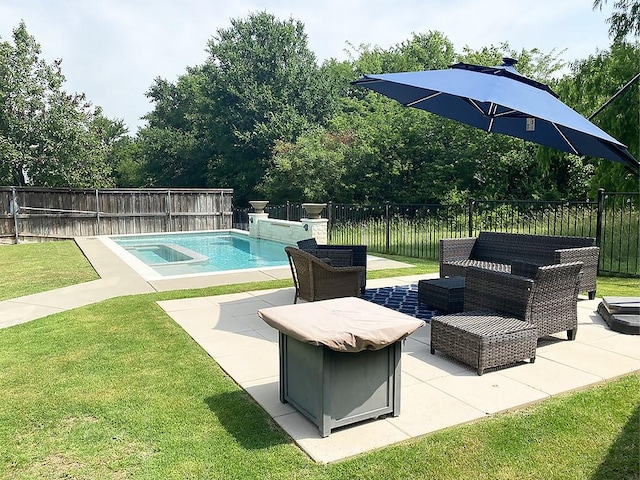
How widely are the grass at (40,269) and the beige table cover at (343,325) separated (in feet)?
18.4

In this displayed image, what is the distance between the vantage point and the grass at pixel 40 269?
7.43 meters

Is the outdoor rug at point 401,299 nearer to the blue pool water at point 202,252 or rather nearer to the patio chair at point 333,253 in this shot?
the patio chair at point 333,253

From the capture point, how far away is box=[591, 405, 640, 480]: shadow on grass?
92.4 inches

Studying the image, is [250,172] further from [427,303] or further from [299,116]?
[427,303]

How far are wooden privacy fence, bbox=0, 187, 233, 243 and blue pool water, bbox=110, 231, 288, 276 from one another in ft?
3.62

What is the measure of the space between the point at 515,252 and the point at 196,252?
910 cm

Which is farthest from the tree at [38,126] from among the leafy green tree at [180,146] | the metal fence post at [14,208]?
the leafy green tree at [180,146]

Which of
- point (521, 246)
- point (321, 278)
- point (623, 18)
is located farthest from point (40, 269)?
point (623, 18)

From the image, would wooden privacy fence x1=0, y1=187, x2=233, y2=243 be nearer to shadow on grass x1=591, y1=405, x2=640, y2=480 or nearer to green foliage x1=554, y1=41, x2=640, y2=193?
green foliage x1=554, y1=41, x2=640, y2=193

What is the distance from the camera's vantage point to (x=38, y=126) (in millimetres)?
22219

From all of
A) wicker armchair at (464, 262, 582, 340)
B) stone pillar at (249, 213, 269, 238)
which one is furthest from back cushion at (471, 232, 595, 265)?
stone pillar at (249, 213, 269, 238)

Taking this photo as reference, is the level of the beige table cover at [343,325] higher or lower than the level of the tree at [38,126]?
lower

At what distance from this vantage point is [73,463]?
2527 millimetres

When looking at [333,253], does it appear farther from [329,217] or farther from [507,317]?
[329,217]
